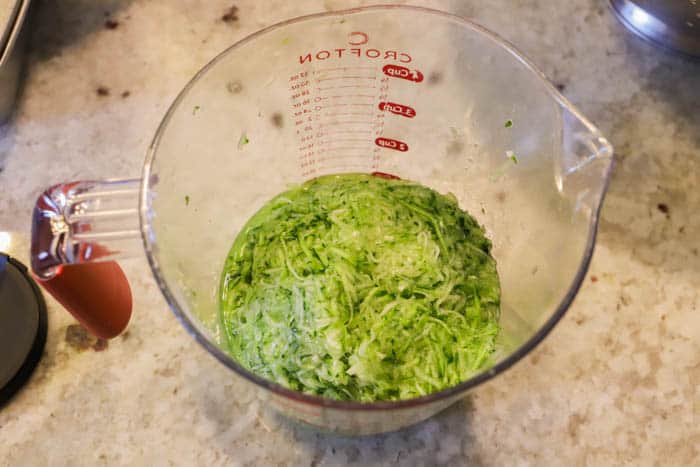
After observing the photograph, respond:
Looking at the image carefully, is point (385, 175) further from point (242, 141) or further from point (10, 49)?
point (10, 49)

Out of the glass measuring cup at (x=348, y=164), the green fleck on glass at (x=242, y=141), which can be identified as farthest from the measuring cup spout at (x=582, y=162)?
the green fleck on glass at (x=242, y=141)

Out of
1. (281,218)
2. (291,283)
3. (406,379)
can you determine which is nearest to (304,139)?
(281,218)

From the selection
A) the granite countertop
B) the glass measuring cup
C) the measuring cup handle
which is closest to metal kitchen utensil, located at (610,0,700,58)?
the granite countertop

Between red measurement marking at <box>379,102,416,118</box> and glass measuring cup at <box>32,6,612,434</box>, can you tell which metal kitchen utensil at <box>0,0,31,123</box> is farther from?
red measurement marking at <box>379,102,416,118</box>

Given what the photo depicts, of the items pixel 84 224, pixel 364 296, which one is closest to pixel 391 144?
pixel 364 296

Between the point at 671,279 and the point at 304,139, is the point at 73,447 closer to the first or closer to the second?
the point at 304,139

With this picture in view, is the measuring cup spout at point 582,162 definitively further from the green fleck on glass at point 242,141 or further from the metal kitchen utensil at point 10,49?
the metal kitchen utensil at point 10,49
